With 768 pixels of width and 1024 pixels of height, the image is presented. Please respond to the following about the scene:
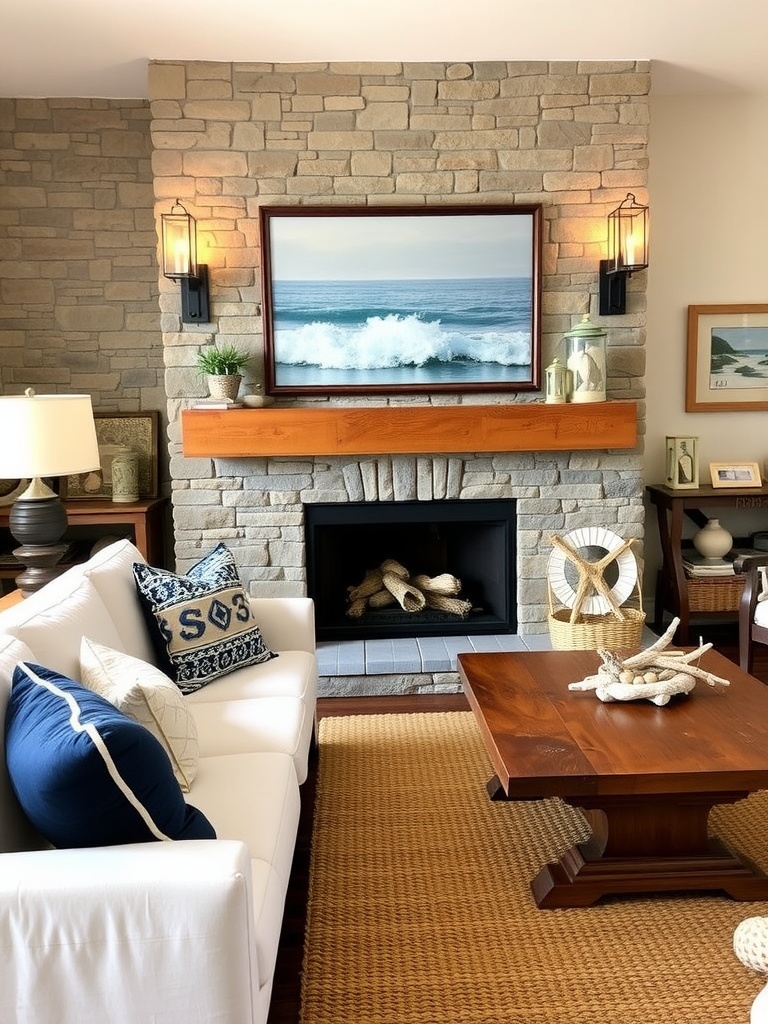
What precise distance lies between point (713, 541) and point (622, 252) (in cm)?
149

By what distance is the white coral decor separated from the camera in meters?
2.43

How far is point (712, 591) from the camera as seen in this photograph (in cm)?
→ 424

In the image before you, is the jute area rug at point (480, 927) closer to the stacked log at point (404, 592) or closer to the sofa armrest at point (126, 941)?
the sofa armrest at point (126, 941)

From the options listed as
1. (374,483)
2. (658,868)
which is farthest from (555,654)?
(374,483)

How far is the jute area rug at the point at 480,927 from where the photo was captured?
1901 mm

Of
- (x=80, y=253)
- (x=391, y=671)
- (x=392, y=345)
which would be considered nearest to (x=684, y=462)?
(x=392, y=345)

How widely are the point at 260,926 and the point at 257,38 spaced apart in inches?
131

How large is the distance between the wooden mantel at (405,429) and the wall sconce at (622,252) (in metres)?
0.48

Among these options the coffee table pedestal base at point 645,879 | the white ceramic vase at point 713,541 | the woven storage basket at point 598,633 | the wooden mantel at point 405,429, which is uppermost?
the wooden mantel at point 405,429

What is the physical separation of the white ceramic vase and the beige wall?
1.32 ft

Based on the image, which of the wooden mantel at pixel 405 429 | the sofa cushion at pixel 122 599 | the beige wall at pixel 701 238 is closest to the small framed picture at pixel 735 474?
the beige wall at pixel 701 238

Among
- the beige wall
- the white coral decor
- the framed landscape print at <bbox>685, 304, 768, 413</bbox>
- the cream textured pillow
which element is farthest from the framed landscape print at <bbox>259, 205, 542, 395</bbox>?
the cream textured pillow

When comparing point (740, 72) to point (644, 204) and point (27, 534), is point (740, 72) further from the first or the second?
point (27, 534)

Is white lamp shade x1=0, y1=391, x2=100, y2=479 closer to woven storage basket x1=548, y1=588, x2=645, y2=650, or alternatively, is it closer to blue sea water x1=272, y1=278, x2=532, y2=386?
A: blue sea water x1=272, y1=278, x2=532, y2=386
